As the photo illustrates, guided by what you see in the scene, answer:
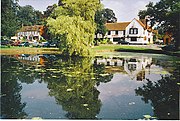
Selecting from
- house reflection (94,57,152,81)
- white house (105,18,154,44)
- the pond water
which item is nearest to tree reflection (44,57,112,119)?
the pond water

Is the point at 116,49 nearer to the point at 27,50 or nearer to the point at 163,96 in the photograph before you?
the point at 27,50

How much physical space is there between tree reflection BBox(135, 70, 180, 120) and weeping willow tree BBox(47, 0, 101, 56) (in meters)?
4.12

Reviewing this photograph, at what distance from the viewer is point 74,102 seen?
3.62 m

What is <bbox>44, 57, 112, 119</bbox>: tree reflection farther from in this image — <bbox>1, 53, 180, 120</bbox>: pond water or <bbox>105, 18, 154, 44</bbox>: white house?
<bbox>105, 18, 154, 44</bbox>: white house

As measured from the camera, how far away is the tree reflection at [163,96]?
10.7 ft

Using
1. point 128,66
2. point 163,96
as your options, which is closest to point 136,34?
point 128,66

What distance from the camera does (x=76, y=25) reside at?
9.12 metres

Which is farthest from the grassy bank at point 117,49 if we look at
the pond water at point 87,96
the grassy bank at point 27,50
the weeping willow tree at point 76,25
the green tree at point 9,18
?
the pond water at point 87,96

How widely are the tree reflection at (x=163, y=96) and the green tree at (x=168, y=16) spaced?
5.31 meters

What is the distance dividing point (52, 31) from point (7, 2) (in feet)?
6.51

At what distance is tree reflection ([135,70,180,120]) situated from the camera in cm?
327

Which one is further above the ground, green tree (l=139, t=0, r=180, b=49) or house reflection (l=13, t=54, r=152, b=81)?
green tree (l=139, t=0, r=180, b=49)

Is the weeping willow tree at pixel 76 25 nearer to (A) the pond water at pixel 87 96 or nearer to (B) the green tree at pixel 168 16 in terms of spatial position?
(B) the green tree at pixel 168 16

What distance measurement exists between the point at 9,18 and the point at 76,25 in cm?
268
